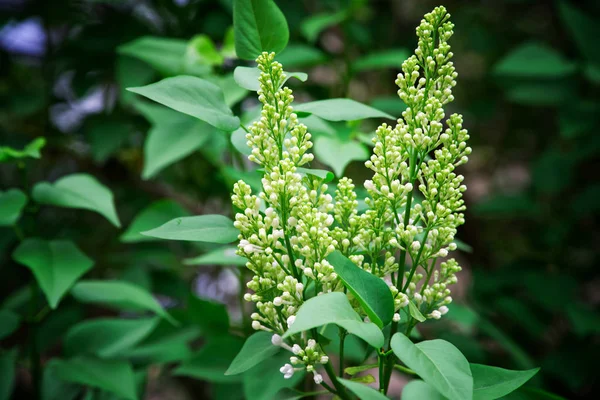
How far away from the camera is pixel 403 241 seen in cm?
46

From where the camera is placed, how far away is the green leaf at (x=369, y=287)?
0.41 m

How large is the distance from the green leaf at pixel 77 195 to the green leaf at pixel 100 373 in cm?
24

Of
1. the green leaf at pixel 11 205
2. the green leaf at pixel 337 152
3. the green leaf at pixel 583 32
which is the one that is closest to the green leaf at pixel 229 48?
the green leaf at pixel 337 152

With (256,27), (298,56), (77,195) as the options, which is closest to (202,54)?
(298,56)

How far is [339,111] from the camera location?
526mm

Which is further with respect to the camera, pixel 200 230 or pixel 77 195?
pixel 77 195

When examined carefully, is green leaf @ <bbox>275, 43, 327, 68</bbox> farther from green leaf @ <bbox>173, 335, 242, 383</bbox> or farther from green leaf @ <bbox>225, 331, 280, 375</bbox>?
green leaf @ <bbox>225, 331, 280, 375</bbox>

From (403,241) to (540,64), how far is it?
116 centimetres

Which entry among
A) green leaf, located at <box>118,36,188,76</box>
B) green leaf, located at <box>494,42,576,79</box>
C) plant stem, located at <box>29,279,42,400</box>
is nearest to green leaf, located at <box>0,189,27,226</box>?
plant stem, located at <box>29,279,42,400</box>

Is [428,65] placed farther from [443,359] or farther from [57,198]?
[57,198]

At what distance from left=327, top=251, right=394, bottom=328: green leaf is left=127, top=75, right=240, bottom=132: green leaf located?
17cm

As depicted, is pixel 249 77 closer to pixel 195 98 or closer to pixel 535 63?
pixel 195 98

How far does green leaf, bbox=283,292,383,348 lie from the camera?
341 millimetres

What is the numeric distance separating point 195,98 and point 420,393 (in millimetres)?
314
